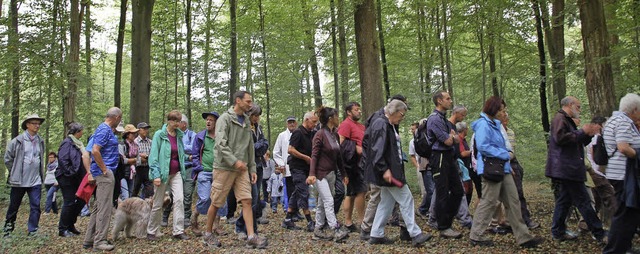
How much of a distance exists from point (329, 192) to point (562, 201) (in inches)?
122

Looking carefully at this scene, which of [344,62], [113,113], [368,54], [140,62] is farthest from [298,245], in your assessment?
[344,62]

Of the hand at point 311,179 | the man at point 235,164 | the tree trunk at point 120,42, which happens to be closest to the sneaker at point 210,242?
the man at point 235,164

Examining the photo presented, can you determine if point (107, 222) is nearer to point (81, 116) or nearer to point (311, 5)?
point (81, 116)

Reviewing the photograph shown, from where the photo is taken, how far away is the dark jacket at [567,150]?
5.47 metres

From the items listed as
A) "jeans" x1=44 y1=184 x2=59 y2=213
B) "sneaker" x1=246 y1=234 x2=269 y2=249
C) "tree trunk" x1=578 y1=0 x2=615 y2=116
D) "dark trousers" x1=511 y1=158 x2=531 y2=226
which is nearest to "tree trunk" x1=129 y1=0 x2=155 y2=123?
"jeans" x1=44 y1=184 x2=59 y2=213

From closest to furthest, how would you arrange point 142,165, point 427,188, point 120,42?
1. point 427,188
2. point 142,165
3. point 120,42

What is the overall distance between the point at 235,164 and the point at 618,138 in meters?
4.29

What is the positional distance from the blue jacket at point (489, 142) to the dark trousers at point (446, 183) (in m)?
0.44

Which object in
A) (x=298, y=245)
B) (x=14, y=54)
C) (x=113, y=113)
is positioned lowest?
(x=298, y=245)

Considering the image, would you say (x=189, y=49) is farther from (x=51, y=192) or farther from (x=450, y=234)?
(x=450, y=234)

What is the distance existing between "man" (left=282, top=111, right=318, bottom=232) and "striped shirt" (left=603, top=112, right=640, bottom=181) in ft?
13.1

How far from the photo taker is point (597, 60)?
6277mm

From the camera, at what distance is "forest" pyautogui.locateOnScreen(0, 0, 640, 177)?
954 cm

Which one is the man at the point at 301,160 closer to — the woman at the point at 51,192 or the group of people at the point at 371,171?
the group of people at the point at 371,171
